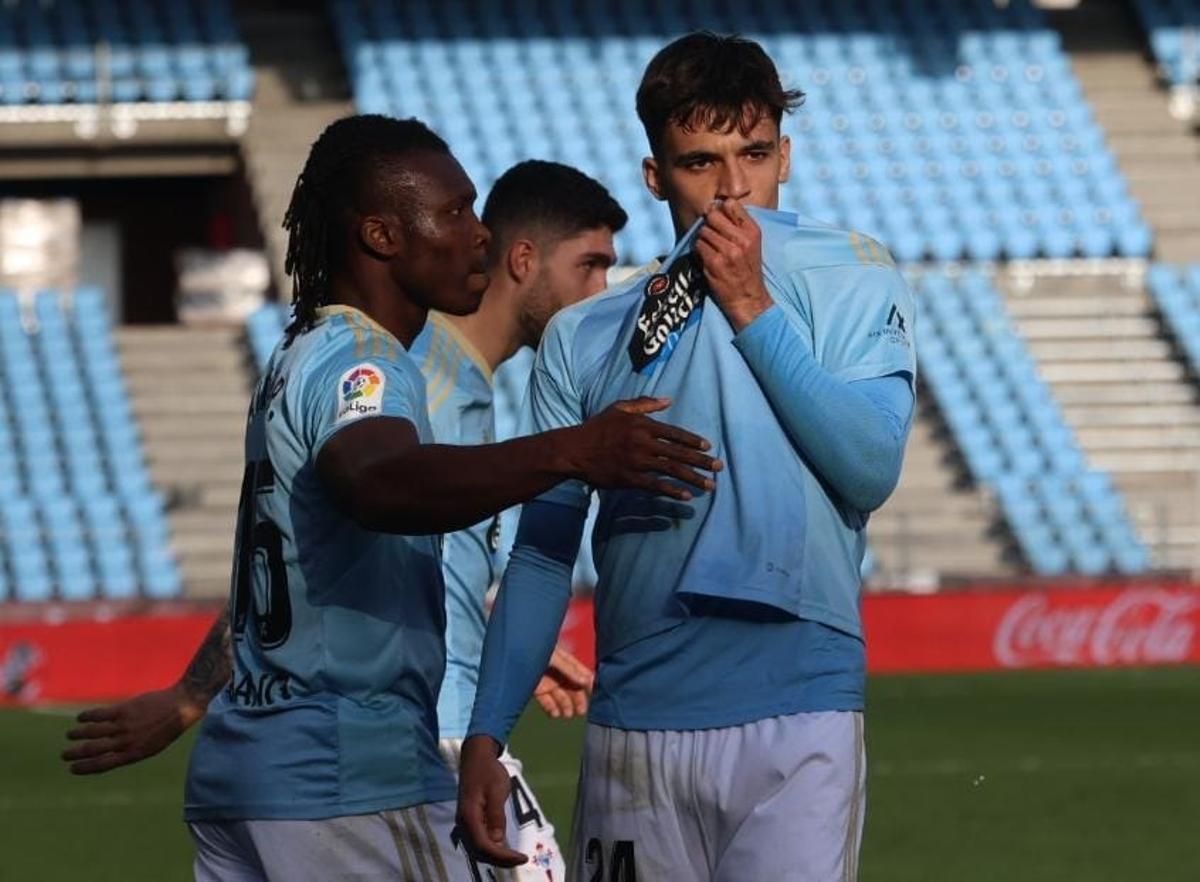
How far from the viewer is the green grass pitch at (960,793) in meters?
10.2

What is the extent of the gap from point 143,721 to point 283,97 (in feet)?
74.8

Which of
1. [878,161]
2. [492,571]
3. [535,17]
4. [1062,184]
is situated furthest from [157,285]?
[492,571]

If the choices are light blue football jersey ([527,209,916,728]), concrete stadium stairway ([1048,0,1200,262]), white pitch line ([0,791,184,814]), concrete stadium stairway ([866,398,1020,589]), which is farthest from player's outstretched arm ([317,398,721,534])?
concrete stadium stairway ([1048,0,1200,262])

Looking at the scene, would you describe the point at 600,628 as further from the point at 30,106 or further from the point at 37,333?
the point at 30,106

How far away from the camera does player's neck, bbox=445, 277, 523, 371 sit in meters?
5.87

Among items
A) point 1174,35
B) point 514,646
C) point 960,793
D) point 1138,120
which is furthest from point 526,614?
point 1174,35

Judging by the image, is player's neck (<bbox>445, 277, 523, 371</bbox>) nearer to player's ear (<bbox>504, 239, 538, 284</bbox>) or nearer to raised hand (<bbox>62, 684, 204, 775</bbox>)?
player's ear (<bbox>504, 239, 538, 284</bbox>)

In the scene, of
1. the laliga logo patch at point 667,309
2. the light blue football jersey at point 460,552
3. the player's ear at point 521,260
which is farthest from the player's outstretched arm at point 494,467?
the player's ear at point 521,260

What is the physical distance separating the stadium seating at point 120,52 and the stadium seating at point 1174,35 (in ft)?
33.3

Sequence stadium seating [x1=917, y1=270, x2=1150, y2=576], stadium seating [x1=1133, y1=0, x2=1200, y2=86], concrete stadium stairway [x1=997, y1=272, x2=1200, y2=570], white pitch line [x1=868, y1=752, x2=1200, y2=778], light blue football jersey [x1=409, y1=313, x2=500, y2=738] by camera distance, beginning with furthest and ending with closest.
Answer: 1. stadium seating [x1=1133, y1=0, x2=1200, y2=86]
2. concrete stadium stairway [x1=997, y1=272, x2=1200, y2=570]
3. stadium seating [x1=917, y1=270, x2=1150, y2=576]
4. white pitch line [x1=868, y1=752, x2=1200, y2=778]
5. light blue football jersey [x1=409, y1=313, x2=500, y2=738]

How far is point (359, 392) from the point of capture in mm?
3887

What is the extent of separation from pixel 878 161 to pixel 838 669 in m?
23.7

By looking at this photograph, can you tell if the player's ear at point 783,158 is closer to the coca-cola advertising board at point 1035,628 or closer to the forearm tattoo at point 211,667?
the forearm tattoo at point 211,667

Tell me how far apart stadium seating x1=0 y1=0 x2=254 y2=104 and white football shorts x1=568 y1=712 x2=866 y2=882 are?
74.7ft
